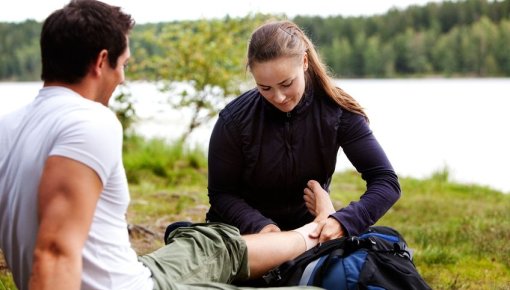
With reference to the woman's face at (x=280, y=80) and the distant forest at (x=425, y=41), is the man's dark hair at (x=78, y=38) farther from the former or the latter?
the distant forest at (x=425, y=41)

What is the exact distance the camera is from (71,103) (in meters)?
2.09

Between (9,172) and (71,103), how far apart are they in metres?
0.28

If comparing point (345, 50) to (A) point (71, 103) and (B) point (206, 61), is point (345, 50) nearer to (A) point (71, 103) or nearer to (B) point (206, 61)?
(B) point (206, 61)

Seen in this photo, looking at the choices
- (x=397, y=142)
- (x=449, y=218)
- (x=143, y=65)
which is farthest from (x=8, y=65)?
(x=449, y=218)

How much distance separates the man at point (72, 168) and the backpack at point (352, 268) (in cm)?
79

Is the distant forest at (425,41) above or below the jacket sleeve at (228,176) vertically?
below

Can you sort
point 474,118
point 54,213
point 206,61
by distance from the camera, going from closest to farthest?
point 54,213, point 206,61, point 474,118

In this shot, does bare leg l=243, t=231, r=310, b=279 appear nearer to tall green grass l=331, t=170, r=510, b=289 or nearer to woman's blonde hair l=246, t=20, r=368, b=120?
woman's blonde hair l=246, t=20, r=368, b=120

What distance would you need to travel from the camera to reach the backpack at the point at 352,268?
291 cm

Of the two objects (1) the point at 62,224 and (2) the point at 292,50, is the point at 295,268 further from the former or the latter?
(1) the point at 62,224

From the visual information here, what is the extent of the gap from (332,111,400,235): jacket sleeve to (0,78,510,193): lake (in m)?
0.20

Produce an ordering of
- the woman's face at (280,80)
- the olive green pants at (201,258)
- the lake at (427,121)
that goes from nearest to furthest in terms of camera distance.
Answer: the olive green pants at (201,258) < the woman's face at (280,80) < the lake at (427,121)

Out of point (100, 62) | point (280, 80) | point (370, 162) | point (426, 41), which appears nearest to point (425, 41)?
point (426, 41)

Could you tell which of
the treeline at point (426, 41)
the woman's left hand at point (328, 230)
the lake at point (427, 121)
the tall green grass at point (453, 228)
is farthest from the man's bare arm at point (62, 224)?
the treeline at point (426, 41)
